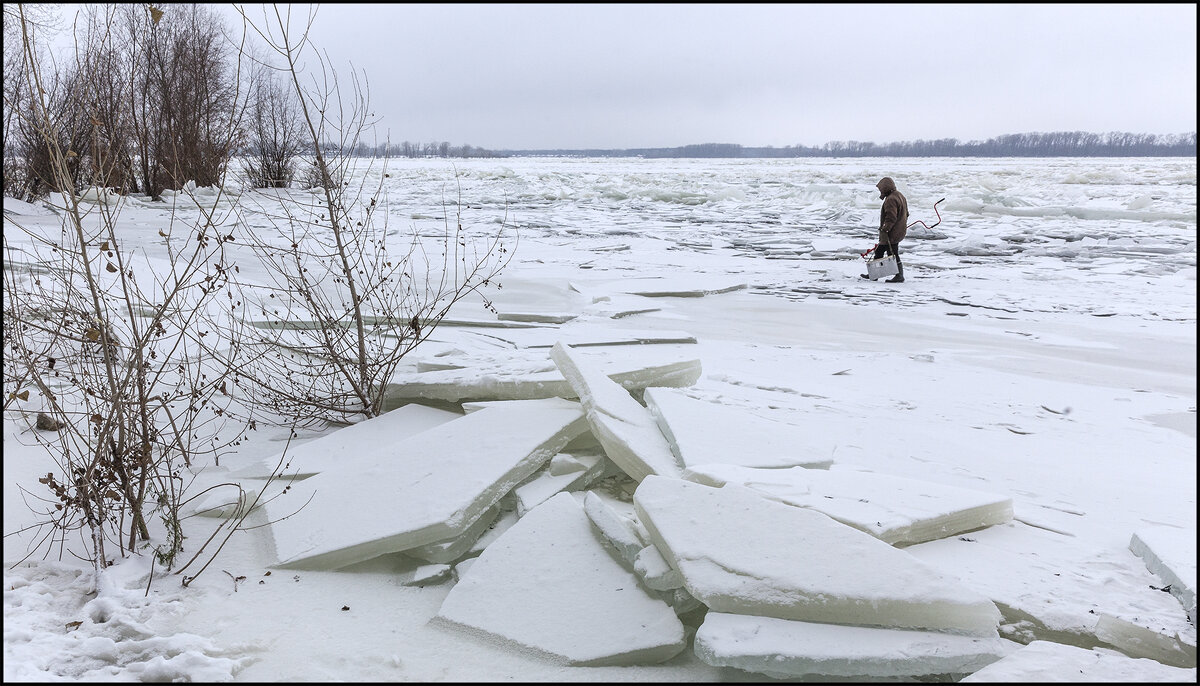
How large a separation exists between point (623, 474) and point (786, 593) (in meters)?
1.34

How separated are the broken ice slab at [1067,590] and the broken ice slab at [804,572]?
24 cm

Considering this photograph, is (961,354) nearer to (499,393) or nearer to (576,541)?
(499,393)

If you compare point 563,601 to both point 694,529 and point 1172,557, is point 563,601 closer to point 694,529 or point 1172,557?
point 694,529

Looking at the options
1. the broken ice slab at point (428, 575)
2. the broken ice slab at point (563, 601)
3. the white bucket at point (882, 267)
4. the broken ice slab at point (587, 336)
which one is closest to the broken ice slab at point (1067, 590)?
the broken ice slab at point (563, 601)

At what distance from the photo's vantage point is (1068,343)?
6.17 m

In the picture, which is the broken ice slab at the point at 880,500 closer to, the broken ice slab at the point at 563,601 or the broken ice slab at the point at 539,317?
the broken ice slab at the point at 563,601

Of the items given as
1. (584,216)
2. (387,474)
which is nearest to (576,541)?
(387,474)

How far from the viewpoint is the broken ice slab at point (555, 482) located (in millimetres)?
3041

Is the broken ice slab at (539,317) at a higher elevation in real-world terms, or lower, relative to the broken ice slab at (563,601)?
higher

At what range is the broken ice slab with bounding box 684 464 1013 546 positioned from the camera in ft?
8.89

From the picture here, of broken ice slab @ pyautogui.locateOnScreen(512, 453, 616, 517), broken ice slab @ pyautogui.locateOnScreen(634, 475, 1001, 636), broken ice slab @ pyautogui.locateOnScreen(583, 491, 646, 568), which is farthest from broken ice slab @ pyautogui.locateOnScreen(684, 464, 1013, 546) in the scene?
broken ice slab @ pyautogui.locateOnScreen(512, 453, 616, 517)

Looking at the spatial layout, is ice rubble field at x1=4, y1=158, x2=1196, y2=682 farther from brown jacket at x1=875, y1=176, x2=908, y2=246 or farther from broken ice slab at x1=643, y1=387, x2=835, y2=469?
brown jacket at x1=875, y1=176, x2=908, y2=246

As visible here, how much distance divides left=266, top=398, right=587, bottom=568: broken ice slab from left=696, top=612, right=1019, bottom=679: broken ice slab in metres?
1.12

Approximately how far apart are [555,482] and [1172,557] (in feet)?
7.18
